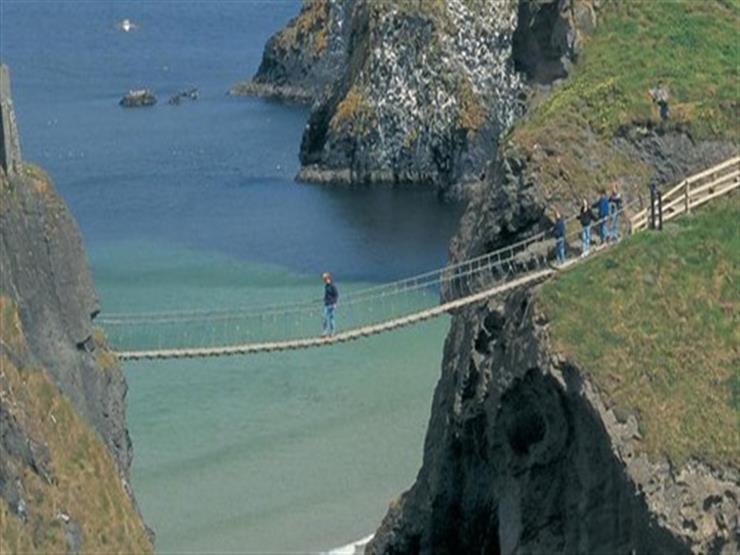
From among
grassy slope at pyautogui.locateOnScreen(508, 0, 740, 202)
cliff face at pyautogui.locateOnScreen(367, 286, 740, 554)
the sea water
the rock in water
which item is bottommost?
the rock in water

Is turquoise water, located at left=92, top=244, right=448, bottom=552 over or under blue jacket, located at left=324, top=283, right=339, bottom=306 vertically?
under

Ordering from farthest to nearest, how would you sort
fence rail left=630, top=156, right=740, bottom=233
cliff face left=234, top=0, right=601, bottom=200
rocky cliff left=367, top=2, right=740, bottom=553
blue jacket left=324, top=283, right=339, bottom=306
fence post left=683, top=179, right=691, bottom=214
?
cliff face left=234, top=0, right=601, bottom=200 < fence rail left=630, top=156, right=740, bottom=233 < fence post left=683, top=179, right=691, bottom=214 < blue jacket left=324, top=283, right=339, bottom=306 < rocky cliff left=367, top=2, right=740, bottom=553

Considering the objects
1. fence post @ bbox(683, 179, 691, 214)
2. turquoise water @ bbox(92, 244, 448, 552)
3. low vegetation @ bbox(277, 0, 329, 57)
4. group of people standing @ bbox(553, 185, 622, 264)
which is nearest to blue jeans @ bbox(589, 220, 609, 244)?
group of people standing @ bbox(553, 185, 622, 264)

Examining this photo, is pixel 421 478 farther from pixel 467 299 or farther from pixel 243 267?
pixel 243 267

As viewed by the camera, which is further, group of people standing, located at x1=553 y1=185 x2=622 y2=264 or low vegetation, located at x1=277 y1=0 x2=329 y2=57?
low vegetation, located at x1=277 y1=0 x2=329 y2=57

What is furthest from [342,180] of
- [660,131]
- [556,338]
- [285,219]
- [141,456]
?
[556,338]

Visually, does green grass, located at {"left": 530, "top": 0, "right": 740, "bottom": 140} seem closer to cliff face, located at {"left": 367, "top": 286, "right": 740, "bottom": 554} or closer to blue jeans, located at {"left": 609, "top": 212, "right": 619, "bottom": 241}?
blue jeans, located at {"left": 609, "top": 212, "right": 619, "bottom": 241}

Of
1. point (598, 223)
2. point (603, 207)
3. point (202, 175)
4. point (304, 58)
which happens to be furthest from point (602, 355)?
point (304, 58)
